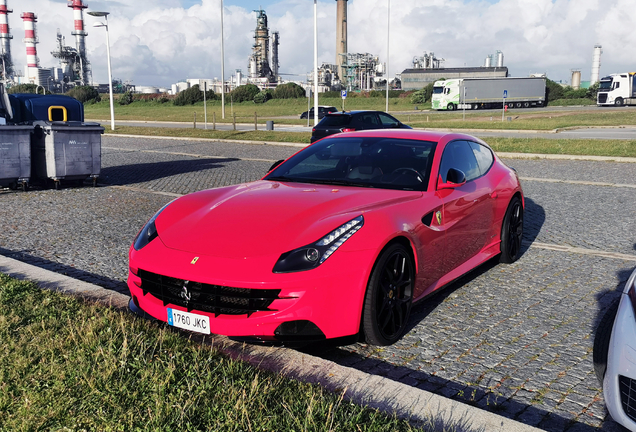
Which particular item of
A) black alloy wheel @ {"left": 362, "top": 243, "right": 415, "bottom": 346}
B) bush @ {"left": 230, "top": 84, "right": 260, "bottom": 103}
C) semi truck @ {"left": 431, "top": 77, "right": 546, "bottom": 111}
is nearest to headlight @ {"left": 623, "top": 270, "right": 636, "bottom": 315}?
black alloy wheel @ {"left": 362, "top": 243, "right": 415, "bottom": 346}

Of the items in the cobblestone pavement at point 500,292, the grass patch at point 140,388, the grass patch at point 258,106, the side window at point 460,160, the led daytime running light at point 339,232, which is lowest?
the cobblestone pavement at point 500,292

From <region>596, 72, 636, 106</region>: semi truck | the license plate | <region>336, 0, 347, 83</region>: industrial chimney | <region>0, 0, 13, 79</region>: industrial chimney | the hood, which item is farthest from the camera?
<region>0, 0, 13, 79</region>: industrial chimney

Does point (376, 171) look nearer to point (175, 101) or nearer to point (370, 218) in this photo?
point (370, 218)

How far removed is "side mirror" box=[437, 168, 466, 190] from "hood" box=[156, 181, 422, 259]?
12.6 inches

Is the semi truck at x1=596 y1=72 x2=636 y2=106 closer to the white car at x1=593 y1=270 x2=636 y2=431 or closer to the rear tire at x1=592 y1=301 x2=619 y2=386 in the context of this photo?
the rear tire at x1=592 y1=301 x2=619 y2=386

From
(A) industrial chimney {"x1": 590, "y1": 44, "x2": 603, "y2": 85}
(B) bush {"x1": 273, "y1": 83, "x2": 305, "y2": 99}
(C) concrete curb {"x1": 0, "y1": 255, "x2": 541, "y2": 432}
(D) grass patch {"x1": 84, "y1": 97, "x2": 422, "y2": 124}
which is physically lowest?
(C) concrete curb {"x1": 0, "y1": 255, "x2": 541, "y2": 432}

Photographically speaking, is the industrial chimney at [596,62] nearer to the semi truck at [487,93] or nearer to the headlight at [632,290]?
the semi truck at [487,93]

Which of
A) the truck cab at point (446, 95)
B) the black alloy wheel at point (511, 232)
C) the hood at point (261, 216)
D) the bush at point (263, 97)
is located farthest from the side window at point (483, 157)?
the bush at point (263, 97)

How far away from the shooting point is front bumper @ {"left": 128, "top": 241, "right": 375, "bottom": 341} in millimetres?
3291

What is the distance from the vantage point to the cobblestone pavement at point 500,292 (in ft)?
10.9

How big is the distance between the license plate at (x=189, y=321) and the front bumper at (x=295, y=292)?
1.0 inches

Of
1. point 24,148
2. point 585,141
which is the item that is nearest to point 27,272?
point 24,148

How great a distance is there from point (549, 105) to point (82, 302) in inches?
2830

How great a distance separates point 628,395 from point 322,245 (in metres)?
1.71
